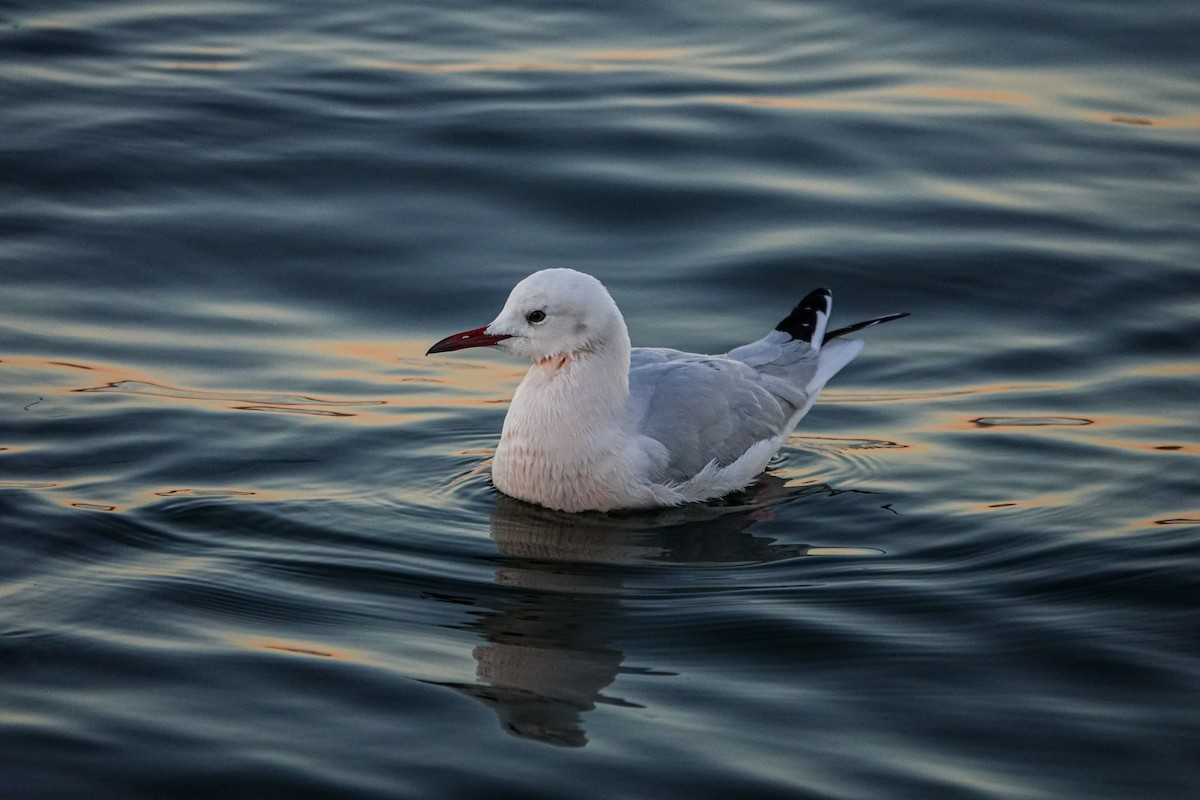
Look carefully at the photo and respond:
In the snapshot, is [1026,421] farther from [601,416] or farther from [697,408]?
[601,416]

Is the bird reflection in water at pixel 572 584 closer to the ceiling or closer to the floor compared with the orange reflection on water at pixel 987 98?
closer to the floor

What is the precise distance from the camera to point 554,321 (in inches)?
301

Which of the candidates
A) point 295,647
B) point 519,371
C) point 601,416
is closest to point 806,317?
point 519,371

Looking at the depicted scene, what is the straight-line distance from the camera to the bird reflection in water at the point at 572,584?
228 inches

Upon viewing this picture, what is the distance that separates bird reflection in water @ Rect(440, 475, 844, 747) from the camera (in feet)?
19.0

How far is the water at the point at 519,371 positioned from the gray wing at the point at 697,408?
273 millimetres

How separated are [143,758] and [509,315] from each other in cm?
292

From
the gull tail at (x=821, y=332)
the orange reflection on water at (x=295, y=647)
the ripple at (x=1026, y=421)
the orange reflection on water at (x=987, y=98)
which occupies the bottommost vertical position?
the orange reflection on water at (x=295, y=647)

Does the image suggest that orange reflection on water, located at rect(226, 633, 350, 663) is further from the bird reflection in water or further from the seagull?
the seagull

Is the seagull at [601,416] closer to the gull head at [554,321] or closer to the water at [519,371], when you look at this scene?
the gull head at [554,321]

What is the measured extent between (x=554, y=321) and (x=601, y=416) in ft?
1.64

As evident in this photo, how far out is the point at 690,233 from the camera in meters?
11.4

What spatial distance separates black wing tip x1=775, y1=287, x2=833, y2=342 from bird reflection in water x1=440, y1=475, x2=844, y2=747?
3.61ft

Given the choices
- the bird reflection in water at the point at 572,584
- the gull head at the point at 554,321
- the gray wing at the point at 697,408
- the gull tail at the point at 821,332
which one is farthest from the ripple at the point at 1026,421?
the gull head at the point at 554,321
